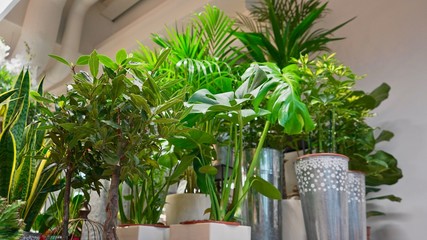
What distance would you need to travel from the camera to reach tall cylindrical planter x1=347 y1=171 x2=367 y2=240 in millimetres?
1575

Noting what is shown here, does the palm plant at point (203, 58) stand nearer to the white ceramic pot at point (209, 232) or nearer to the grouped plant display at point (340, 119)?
the grouped plant display at point (340, 119)

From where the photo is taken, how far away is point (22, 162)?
151 cm

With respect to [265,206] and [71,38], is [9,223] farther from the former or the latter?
[71,38]

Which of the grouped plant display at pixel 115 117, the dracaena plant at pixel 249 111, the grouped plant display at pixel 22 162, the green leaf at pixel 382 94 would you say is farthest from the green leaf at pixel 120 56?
the green leaf at pixel 382 94

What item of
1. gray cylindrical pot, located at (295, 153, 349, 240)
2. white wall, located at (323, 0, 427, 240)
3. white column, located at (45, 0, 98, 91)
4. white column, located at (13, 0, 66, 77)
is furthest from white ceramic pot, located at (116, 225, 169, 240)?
white column, located at (45, 0, 98, 91)

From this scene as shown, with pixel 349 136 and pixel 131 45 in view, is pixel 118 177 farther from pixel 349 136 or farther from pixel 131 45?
pixel 131 45

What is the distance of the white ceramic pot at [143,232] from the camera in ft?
4.80

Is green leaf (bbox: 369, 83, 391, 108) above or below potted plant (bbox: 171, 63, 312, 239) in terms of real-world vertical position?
above

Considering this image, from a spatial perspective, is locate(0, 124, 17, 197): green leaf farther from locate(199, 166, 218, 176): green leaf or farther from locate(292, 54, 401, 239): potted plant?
locate(292, 54, 401, 239): potted plant

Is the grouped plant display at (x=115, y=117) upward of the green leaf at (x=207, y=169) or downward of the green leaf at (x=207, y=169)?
upward

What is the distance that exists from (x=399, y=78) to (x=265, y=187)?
1307 millimetres

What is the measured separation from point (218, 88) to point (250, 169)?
39cm

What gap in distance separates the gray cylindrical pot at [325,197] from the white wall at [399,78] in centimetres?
76

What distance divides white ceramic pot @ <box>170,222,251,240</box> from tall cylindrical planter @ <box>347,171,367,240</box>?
0.46 metres
